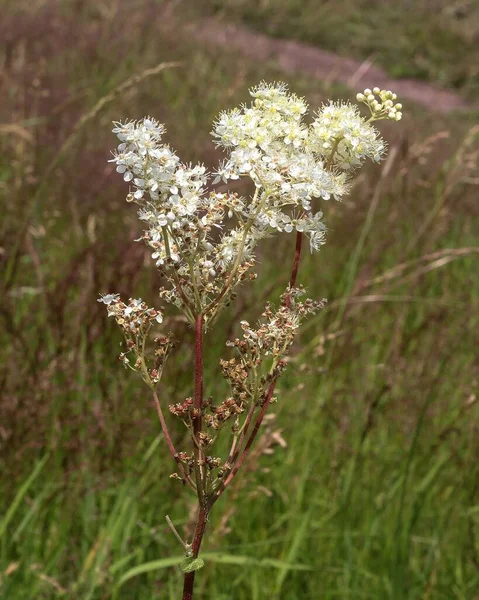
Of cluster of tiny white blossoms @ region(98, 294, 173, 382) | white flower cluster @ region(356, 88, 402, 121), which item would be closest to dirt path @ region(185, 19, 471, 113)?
white flower cluster @ region(356, 88, 402, 121)

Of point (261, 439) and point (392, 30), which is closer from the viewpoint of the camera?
point (261, 439)

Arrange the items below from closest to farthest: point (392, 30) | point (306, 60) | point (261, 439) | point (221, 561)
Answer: point (261, 439) → point (221, 561) → point (306, 60) → point (392, 30)

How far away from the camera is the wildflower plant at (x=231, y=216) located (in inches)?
49.9

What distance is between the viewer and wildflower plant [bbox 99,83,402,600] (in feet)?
4.16

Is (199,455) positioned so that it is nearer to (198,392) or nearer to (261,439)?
(198,392)

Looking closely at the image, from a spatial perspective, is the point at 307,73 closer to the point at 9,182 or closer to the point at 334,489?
the point at 9,182

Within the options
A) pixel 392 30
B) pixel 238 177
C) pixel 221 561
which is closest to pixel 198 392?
pixel 238 177

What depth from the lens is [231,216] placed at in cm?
130

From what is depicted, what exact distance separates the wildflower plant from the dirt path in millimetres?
8765

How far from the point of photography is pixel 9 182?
4.66 meters

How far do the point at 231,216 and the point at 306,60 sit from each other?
1644 cm

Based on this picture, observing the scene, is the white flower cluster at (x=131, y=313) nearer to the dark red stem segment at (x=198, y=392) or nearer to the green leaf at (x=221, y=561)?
the dark red stem segment at (x=198, y=392)

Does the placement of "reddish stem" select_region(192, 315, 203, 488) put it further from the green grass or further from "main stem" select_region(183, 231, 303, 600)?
the green grass

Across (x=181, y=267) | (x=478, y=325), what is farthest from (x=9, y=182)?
(x=181, y=267)
